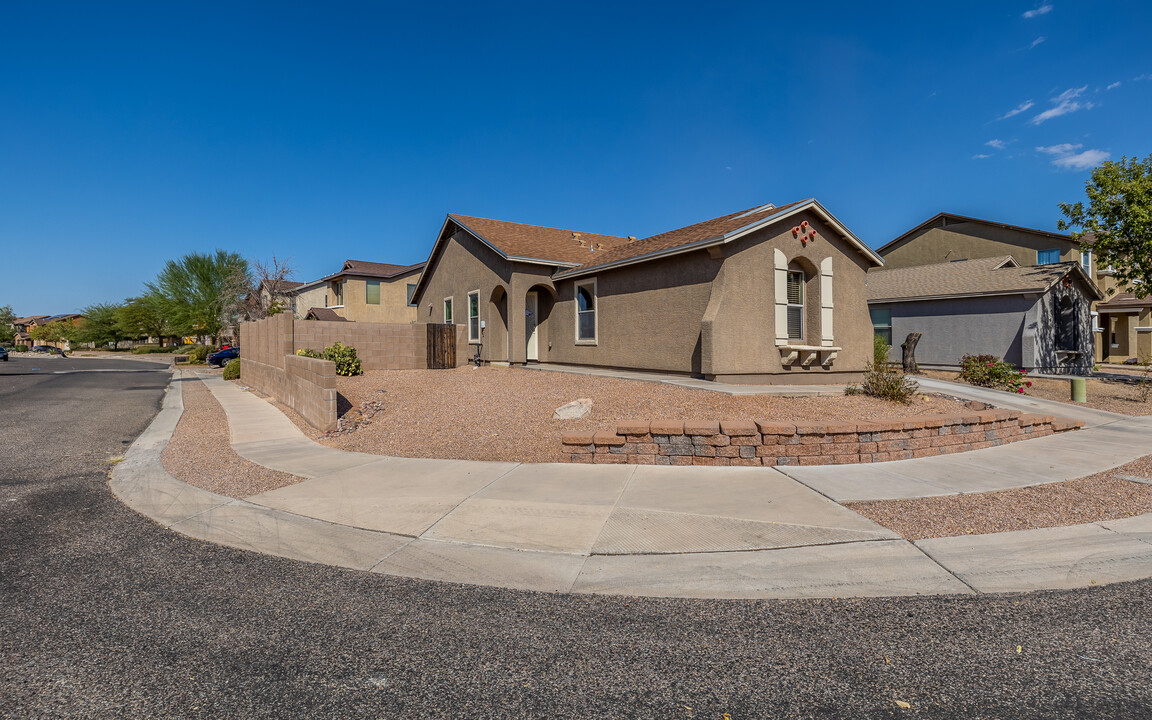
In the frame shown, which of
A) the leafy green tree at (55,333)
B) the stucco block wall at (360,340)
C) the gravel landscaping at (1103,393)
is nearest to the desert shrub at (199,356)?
the stucco block wall at (360,340)

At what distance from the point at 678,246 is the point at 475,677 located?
12.4 metres

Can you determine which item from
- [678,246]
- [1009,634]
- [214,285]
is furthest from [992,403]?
[214,285]

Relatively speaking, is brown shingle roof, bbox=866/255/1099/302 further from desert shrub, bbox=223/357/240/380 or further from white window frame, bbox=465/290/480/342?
desert shrub, bbox=223/357/240/380

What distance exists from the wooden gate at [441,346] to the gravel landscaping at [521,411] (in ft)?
15.2

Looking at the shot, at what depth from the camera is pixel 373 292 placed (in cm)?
4019

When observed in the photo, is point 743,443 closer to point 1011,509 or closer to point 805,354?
point 1011,509

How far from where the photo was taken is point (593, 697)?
2695mm

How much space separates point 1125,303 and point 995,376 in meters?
23.0

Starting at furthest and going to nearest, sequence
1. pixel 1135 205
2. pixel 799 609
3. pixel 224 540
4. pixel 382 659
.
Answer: pixel 1135 205
pixel 224 540
pixel 799 609
pixel 382 659

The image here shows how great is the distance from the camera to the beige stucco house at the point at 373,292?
129 ft

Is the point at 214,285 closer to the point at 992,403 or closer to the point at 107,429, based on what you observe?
the point at 107,429

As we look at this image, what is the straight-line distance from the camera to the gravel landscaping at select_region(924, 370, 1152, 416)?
1359cm

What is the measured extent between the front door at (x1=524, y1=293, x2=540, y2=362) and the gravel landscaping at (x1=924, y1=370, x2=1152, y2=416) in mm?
13823

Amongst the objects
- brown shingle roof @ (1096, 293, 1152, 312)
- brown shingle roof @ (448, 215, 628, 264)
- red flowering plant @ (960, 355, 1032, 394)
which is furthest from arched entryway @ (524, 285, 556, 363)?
brown shingle roof @ (1096, 293, 1152, 312)
